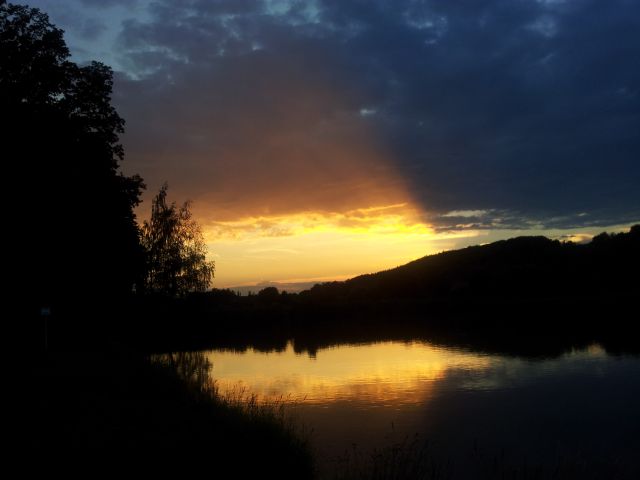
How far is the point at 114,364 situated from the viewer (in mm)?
24719

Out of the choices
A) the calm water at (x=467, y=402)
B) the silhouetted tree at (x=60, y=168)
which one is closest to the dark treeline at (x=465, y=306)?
the calm water at (x=467, y=402)

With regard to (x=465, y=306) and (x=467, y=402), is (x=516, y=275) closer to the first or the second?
(x=465, y=306)

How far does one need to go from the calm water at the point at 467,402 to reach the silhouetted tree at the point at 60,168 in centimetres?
1051

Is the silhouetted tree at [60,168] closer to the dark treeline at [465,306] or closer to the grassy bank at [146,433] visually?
the grassy bank at [146,433]

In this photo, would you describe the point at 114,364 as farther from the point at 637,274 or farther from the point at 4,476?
the point at 637,274

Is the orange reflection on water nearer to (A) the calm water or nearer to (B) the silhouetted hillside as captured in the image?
(A) the calm water

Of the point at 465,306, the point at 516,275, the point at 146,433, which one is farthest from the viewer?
the point at 516,275

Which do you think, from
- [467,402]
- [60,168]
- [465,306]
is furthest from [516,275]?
[60,168]

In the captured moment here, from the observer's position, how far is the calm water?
1983 cm

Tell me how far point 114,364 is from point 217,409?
1004 centimetres

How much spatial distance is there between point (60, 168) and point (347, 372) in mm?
23816

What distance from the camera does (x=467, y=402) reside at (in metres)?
28.9

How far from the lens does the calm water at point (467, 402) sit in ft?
65.1

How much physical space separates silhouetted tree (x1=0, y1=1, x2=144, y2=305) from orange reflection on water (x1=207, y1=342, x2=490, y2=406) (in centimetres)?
1028
